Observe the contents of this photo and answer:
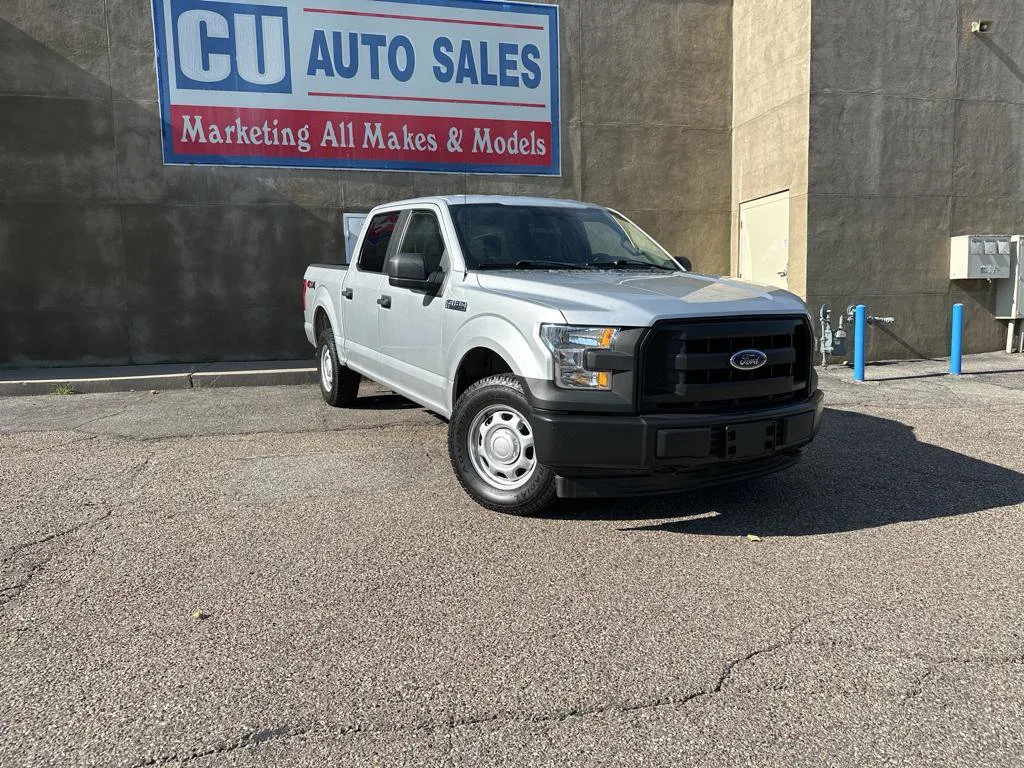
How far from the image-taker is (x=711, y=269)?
41.7 ft

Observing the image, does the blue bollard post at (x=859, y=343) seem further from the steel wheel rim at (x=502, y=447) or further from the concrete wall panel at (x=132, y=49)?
the concrete wall panel at (x=132, y=49)

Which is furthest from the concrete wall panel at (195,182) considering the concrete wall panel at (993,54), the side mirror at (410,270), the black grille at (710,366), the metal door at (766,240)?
the black grille at (710,366)

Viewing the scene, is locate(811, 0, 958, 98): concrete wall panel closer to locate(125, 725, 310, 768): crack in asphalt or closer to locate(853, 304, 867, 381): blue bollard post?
locate(853, 304, 867, 381): blue bollard post

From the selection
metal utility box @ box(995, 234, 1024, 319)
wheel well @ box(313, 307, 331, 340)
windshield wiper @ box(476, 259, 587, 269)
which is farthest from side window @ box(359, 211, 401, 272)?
metal utility box @ box(995, 234, 1024, 319)

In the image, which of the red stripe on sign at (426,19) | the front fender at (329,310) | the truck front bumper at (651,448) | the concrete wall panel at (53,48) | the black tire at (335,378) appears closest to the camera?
the truck front bumper at (651,448)

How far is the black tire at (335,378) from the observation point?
775 centimetres

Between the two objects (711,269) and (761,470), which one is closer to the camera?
(761,470)

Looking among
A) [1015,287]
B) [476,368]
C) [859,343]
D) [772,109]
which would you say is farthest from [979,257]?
[476,368]

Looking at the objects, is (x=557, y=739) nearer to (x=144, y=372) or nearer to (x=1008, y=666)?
(x=1008, y=666)

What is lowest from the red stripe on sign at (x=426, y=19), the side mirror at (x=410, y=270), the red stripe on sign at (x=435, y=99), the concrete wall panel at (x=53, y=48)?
the side mirror at (x=410, y=270)

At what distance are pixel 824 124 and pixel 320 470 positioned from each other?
8740mm

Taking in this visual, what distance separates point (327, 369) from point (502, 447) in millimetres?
4071

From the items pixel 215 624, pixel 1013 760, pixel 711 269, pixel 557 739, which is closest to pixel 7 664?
pixel 215 624

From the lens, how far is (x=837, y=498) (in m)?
4.95
